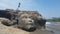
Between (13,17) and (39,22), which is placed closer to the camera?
(39,22)

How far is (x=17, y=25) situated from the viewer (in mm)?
25062

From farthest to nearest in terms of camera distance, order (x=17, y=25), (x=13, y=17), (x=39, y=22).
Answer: (x=13, y=17) → (x=39, y=22) → (x=17, y=25)

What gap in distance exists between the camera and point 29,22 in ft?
78.2

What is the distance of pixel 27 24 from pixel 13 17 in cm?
545

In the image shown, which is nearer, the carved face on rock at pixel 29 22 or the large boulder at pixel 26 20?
the carved face on rock at pixel 29 22

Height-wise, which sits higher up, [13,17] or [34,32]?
[13,17]

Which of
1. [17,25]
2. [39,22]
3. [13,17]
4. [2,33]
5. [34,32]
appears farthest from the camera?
[13,17]

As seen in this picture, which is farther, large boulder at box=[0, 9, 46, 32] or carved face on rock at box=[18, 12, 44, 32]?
large boulder at box=[0, 9, 46, 32]

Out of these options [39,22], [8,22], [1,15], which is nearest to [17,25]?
[8,22]

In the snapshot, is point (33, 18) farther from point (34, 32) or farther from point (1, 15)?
point (1, 15)

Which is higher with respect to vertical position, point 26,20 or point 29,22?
point 26,20

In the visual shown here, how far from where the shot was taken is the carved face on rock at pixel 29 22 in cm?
2369

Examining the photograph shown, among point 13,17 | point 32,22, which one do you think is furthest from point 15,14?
point 32,22

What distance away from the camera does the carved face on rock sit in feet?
77.7
